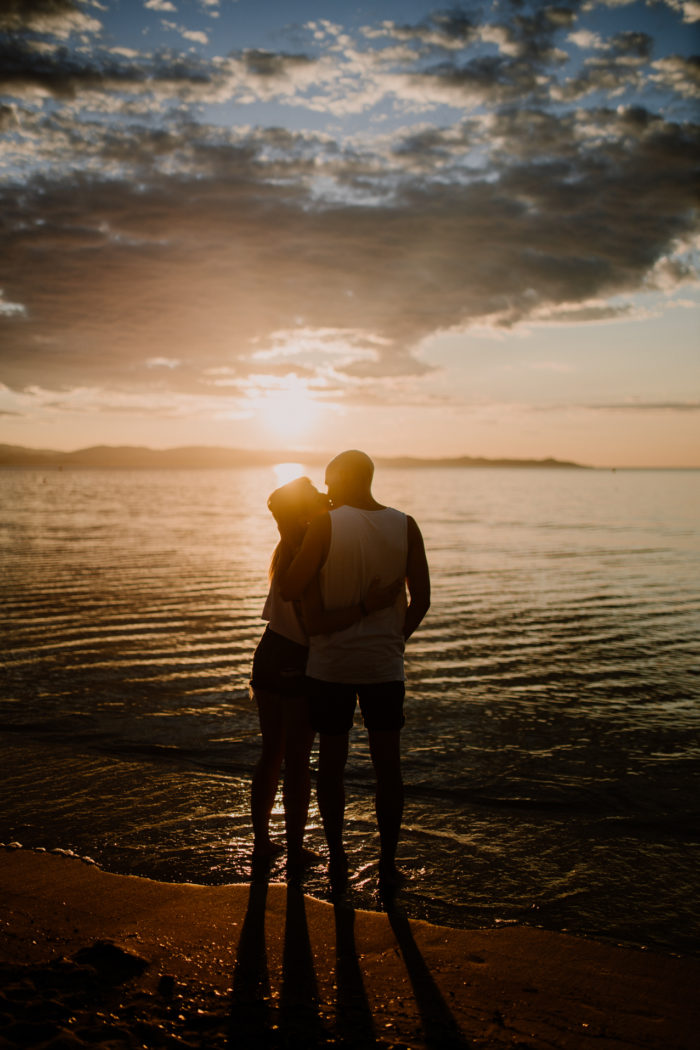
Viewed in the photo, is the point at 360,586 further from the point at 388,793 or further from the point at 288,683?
the point at 388,793

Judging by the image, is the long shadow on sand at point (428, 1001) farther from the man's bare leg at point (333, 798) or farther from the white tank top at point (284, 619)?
the white tank top at point (284, 619)

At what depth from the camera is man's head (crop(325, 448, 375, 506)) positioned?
4.20m

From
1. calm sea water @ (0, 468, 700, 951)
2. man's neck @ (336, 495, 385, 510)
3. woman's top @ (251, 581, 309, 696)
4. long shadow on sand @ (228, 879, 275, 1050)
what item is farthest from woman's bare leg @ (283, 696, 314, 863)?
man's neck @ (336, 495, 385, 510)

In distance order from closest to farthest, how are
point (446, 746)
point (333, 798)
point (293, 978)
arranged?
1. point (293, 978)
2. point (333, 798)
3. point (446, 746)

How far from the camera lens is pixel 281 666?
4.43m

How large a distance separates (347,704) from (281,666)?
0.48 metres

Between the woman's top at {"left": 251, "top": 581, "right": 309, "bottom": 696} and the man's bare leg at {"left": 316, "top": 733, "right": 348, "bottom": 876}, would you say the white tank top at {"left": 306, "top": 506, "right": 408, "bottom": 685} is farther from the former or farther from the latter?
the man's bare leg at {"left": 316, "top": 733, "right": 348, "bottom": 876}

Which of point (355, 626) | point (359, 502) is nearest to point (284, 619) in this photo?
point (355, 626)

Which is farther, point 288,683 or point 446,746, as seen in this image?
point 446,746

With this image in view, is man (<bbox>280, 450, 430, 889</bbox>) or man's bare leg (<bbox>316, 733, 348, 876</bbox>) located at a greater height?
man (<bbox>280, 450, 430, 889</bbox>)

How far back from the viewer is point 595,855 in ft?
16.1

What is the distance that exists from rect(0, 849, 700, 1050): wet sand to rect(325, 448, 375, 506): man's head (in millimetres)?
2284

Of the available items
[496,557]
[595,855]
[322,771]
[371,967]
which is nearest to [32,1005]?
[371,967]

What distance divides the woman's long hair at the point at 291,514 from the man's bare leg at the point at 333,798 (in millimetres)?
1051
